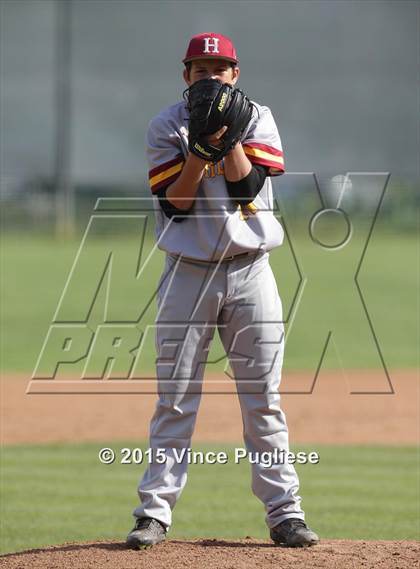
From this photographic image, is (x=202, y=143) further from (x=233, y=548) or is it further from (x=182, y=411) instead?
(x=233, y=548)

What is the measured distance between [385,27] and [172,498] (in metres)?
29.8

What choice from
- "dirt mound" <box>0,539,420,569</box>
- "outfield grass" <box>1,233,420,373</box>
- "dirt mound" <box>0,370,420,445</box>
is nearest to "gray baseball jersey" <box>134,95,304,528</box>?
"dirt mound" <box>0,539,420,569</box>

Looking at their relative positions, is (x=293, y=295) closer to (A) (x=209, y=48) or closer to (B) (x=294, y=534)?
(B) (x=294, y=534)

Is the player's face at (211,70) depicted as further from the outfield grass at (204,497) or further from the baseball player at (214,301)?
the outfield grass at (204,497)

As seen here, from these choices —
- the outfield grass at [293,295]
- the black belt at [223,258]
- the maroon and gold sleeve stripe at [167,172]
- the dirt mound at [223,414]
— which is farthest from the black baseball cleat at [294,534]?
the outfield grass at [293,295]

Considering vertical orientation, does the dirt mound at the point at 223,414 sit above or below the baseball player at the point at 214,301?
below

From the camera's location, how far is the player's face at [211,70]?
3783mm

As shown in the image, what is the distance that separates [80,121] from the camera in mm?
32188

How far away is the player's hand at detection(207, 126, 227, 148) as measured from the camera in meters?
3.64

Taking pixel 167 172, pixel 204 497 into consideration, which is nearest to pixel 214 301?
pixel 167 172

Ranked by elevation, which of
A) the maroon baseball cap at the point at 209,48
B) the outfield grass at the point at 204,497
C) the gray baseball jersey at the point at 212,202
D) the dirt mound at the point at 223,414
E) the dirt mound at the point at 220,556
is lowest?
the dirt mound at the point at 223,414

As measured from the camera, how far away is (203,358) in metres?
3.97

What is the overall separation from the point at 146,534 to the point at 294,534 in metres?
0.57

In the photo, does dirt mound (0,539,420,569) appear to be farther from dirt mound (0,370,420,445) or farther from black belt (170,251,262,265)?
dirt mound (0,370,420,445)
